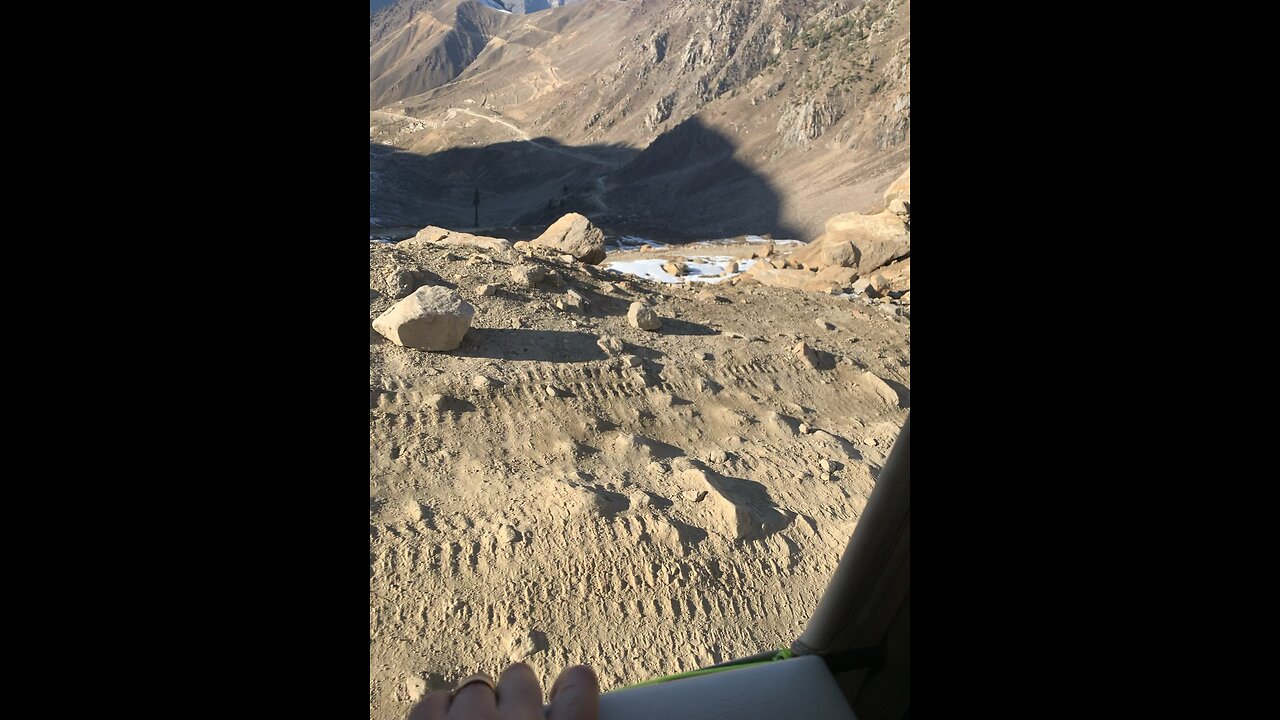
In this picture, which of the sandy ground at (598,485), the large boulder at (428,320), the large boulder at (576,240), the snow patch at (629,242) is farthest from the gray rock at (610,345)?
the snow patch at (629,242)

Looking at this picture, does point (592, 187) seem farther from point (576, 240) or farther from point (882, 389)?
point (882, 389)

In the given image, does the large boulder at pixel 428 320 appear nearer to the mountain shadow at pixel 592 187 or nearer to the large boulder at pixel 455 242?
the large boulder at pixel 455 242

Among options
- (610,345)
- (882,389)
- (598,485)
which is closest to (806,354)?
(882,389)

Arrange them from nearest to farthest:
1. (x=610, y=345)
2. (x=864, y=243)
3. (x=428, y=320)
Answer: (x=428, y=320) → (x=610, y=345) → (x=864, y=243)
